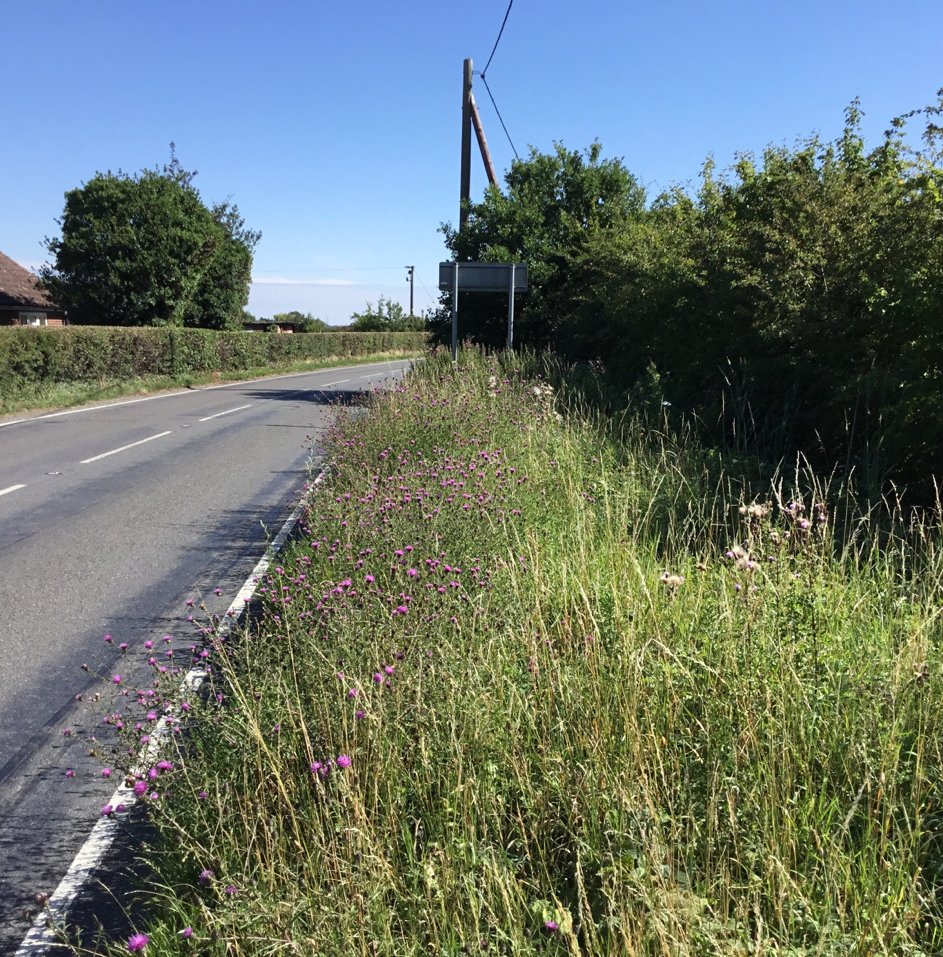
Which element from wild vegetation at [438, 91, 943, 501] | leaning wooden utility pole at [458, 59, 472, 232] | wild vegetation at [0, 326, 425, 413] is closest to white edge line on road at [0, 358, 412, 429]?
wild vegetation at [0, 326, 425, 413]

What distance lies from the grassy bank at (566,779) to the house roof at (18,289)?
1540 inches

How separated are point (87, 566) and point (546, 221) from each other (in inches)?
673

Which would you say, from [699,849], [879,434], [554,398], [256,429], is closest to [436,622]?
[699,849]

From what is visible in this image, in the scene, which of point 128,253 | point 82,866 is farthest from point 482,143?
point 82,866

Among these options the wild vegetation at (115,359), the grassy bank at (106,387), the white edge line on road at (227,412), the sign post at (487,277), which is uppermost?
the sign post at (487,277)

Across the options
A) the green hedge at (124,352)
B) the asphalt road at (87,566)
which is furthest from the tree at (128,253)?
the asphalt road at (87,566)

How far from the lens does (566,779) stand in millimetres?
2740

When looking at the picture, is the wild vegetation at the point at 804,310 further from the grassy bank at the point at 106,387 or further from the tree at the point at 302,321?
the tree at the point at 302,321

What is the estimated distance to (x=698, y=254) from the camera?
11039mm

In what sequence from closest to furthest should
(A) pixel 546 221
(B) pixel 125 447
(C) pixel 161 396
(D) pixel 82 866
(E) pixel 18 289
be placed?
(D) pixel 82 866
(B) pixel 125 447
(A) pixel 546 221
(C) pixel 161 396
(E) pixel 18 289

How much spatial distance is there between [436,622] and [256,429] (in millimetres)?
13203

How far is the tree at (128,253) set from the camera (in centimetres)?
3100

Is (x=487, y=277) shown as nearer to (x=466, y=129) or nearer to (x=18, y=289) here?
(x=466, y=129)

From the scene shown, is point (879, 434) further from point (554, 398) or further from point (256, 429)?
point (256, 429)
